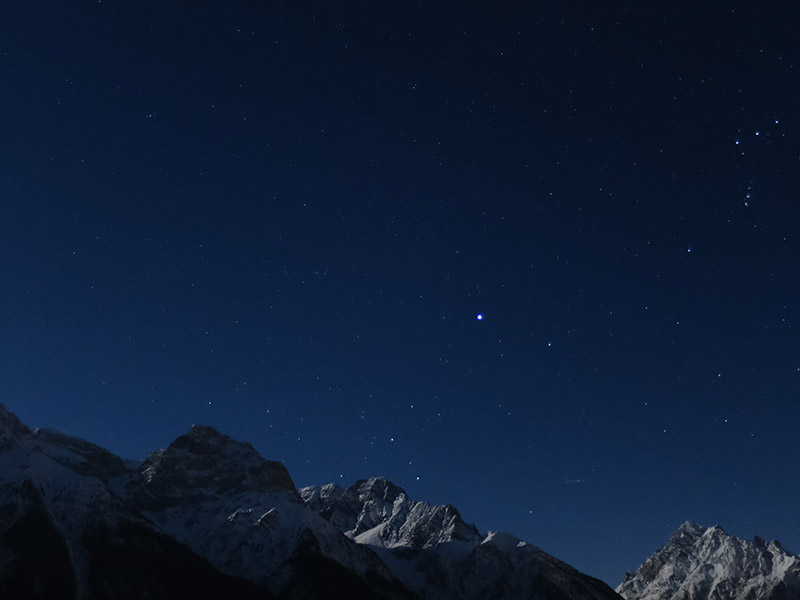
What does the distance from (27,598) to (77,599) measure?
1368cm

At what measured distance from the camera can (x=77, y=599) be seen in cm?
19950

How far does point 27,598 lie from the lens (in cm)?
19050
